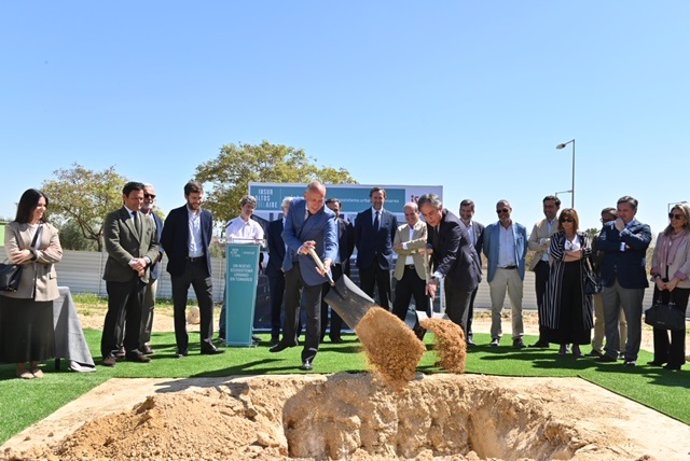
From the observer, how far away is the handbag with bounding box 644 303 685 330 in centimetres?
574

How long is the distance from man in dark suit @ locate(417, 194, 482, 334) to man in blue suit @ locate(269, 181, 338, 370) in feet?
3.16

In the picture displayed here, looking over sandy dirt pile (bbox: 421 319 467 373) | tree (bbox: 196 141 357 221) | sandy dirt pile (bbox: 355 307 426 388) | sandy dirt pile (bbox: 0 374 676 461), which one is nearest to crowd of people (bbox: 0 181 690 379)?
sandy dirt pile (bbox: 421 319 467 373)

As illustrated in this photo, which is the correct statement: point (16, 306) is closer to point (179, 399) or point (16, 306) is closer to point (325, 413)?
point (179, 399)

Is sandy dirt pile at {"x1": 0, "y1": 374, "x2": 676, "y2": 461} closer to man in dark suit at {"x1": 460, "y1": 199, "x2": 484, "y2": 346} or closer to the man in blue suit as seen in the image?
the man in blue suit

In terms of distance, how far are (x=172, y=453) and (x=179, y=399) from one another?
0.56 meters

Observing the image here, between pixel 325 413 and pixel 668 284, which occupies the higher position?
pixel 668 284

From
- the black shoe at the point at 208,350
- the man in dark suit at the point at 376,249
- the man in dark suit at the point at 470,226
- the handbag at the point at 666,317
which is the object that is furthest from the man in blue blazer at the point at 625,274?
the black shoe at the point at 208,350

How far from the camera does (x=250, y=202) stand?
726cm

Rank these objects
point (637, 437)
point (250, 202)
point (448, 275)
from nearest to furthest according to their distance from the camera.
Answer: point (637, 437)
point (448, 275)
point (250, 202)

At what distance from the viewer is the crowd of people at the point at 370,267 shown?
16.7 ft

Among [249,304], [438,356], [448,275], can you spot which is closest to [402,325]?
[438,356]

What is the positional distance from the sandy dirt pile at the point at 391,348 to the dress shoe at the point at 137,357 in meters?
2.74

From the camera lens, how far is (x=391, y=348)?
172 inches

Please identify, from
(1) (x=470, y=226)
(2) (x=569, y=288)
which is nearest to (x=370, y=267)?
(1) (x=470, y=226)
